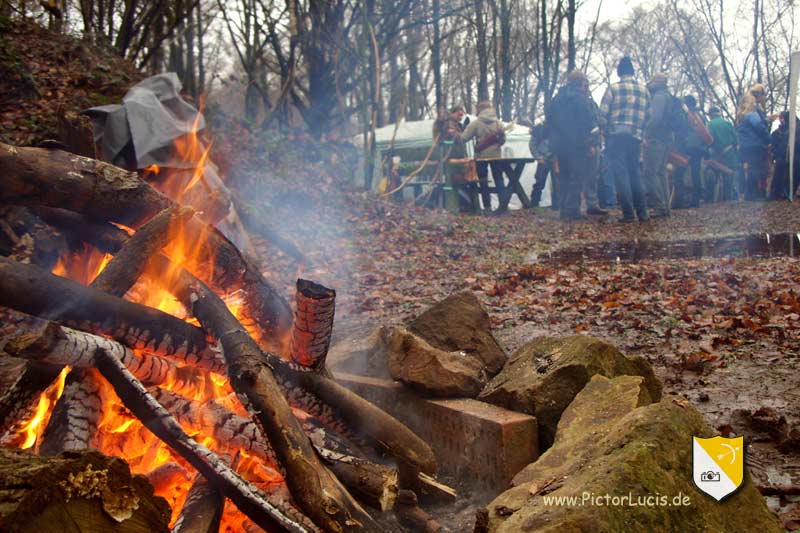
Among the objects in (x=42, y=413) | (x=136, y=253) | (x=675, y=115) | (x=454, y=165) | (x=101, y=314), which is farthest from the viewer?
(x=454, y=165)

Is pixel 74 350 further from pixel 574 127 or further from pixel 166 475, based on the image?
pixel 574 127

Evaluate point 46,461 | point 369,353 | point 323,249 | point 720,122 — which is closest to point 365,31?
point 323,249

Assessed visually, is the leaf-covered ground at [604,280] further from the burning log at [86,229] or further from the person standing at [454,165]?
the burning log at [86,229]

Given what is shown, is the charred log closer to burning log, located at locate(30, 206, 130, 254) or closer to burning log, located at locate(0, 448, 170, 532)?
burning log, located at locate(30, 206, 130, 254)

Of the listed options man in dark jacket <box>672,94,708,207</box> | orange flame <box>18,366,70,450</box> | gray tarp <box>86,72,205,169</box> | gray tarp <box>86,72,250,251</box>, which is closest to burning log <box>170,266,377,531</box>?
orange flame <box>18,366,70,450</box>

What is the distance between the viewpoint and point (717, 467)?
2061mm

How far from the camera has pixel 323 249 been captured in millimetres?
9180

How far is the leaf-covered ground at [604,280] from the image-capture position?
11.5 ft

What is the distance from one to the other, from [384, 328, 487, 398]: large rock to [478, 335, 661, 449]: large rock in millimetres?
108

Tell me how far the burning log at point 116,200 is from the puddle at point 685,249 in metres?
5.29

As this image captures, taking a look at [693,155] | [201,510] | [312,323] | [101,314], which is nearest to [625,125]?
[693,155]

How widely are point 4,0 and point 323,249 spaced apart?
19.4ft

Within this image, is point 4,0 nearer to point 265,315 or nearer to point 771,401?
point 265,315

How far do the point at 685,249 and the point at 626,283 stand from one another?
8.73ft
